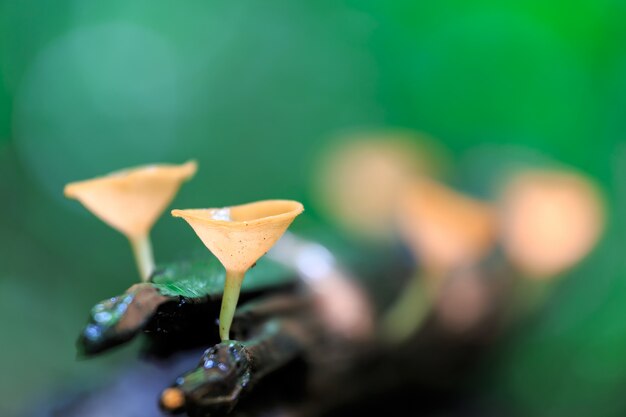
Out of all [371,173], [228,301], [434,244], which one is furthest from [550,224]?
[228,301]

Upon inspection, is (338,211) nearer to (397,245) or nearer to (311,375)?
(397,245)

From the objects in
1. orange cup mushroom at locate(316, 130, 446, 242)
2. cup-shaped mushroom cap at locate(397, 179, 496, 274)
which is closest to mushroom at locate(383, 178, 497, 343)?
cup-shaped mushroom cap at locate(397, 179, 496, 274)

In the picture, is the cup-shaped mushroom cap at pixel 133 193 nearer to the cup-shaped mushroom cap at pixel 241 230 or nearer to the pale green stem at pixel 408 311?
the cup-shaped mushroom cap at pixel 241 230

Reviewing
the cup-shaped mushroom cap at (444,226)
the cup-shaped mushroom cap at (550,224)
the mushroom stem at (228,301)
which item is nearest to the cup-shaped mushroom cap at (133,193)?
the mushroom stem at (228,301)

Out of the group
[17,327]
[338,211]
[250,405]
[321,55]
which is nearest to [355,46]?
[321,55]

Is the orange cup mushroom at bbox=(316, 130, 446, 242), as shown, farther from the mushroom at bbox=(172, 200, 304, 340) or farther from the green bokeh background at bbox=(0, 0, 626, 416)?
the mushroom at bbox=(172, 200, 304, 340)
